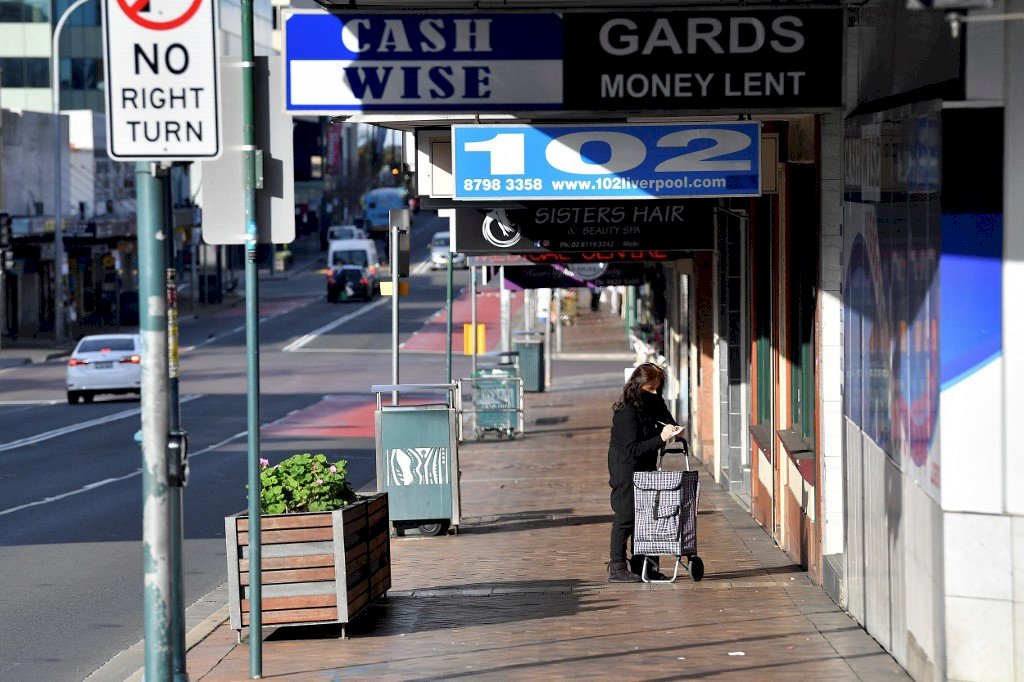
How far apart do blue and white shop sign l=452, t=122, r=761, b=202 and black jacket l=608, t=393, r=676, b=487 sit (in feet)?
7.49

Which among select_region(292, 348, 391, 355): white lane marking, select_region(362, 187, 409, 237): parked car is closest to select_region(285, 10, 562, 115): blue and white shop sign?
select_region(292, 348, 391, 355): white lane marking

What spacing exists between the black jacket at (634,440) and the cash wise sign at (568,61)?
11.6ft

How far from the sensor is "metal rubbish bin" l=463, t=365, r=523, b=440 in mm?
25984

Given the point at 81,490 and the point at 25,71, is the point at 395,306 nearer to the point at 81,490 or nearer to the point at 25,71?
the point at 81,490

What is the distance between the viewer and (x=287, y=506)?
33.8 feet

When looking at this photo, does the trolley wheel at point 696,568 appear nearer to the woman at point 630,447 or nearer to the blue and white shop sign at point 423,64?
the woman at point 630,447

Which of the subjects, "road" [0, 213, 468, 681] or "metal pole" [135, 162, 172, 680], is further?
"road" [0, 213, 468, 681]

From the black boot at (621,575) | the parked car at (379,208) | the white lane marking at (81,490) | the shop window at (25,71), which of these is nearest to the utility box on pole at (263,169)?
the black boot at (621,575)

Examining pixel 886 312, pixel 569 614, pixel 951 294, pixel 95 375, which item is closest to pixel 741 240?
pixel 569 614

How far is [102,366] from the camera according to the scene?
3353 centimetres

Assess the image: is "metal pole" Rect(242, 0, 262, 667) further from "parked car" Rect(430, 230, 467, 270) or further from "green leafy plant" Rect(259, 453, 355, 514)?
"parked car" Rect(430, 230, 467, 270)

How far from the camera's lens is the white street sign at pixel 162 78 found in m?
6.31

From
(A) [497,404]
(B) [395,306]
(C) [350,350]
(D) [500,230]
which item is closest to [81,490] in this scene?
(B) [395,306]

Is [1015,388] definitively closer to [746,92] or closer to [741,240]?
[746,92]
